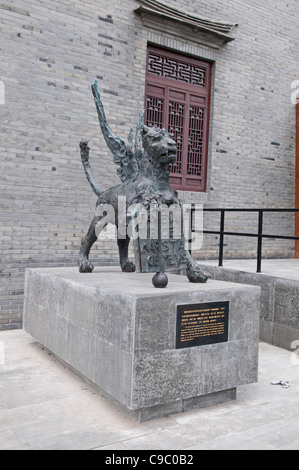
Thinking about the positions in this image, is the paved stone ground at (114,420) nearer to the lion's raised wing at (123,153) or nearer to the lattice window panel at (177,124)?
the lion's raised wing at (123,153)

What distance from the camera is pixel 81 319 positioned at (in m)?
3.75

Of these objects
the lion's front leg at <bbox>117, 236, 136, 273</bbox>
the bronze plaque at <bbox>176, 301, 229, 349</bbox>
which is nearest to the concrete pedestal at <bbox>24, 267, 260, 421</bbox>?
the bronze plaque at <bbox>176, 301, 229, 349</bbox>

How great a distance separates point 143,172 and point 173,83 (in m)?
4.17

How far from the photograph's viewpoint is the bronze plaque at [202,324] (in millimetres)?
3264

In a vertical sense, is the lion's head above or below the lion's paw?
above

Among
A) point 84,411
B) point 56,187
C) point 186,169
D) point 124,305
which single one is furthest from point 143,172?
point 186,169

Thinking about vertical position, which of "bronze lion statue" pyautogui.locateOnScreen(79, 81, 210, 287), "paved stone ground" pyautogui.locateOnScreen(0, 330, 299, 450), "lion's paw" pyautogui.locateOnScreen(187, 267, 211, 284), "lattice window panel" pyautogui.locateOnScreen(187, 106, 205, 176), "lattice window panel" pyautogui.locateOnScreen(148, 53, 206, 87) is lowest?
"paved stone ground" pyautogui.locateOnScreen(0, 330, 299, 450)

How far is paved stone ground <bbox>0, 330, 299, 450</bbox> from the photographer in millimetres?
2789

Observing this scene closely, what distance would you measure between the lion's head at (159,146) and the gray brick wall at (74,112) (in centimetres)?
275

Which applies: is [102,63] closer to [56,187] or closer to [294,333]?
[56,187]

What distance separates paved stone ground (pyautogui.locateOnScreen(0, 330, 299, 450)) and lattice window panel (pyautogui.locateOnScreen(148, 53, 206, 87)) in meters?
5.36

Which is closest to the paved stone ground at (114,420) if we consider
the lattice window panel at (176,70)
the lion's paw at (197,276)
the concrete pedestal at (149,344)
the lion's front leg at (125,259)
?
the concrete pedestal at (149,344)

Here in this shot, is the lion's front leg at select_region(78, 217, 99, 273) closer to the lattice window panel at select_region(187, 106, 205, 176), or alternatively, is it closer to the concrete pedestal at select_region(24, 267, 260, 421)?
the concrete pedestal at select_region(24, 267, 260, 421)

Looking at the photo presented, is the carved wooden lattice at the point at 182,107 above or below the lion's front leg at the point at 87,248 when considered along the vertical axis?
above
